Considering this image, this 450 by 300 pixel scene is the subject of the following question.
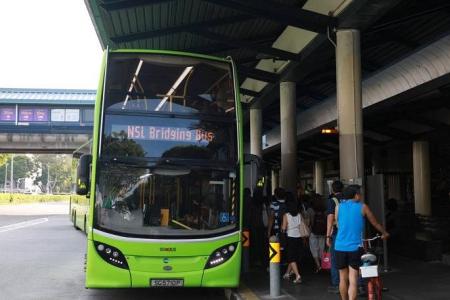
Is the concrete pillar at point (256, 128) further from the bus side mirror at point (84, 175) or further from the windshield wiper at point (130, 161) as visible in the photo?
the bus side mirror at point (84, 175)

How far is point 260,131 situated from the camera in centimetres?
2052

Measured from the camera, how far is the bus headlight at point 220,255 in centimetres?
821

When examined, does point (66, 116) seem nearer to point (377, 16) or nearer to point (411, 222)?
point (411, 222)

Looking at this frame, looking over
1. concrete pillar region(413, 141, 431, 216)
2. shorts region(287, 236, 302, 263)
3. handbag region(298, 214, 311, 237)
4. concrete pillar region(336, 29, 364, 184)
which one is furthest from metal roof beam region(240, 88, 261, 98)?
shorts region(287, 236, 302, 263)

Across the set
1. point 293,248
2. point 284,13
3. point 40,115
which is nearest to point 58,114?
point 40,115

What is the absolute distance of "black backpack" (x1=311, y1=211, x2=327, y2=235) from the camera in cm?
1051

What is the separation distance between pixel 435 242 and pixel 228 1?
681cm

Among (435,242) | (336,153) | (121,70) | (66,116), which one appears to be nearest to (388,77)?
(435,242)

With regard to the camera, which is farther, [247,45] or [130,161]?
[247,45]

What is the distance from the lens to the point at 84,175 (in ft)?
26.7

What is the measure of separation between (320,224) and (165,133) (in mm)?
3956

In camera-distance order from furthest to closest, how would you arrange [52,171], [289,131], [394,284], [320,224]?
[52,171]
[289,131]
[320,224]
[394,284]

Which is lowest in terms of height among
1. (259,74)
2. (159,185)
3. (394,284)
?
(394,284)

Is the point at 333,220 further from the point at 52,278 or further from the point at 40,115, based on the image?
the point at 40,115
